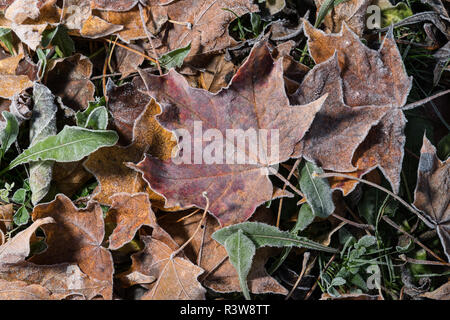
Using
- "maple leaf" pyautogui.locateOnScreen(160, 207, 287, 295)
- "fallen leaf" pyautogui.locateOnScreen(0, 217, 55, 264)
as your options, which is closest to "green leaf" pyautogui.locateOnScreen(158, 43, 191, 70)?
"maple leaf" pyautogui.locateOnScreen(160, 207, 287, 295)

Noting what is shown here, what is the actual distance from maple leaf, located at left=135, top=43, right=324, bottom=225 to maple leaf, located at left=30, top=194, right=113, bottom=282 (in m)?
0.24

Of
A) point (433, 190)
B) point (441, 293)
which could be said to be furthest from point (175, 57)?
point (441, 293)

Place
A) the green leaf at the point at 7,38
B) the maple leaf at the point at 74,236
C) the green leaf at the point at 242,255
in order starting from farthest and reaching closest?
the green leaf at the point at 7,38, the maple leaf at the point at 74,236, the green leaf at the point at 242,255

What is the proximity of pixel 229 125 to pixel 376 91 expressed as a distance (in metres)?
0.42

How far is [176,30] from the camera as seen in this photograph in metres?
1.42

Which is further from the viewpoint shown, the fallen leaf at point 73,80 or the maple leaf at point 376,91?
the fallen leaf at point 73,80

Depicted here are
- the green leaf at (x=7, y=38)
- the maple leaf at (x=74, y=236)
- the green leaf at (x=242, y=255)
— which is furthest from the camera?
the green leaf at (x=7, y=38)

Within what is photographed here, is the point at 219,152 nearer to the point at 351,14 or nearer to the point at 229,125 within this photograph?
the point at 229,125

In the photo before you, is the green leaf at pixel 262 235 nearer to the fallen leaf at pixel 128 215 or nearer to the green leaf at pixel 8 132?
the fallen leaf at pixel 128 215

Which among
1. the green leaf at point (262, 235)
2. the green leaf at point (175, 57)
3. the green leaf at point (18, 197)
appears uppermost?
the green leaf at point (175, 57)

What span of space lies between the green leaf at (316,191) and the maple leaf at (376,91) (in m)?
0.04

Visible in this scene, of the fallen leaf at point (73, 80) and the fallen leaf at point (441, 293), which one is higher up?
the fallen leaf at point (73, 80)

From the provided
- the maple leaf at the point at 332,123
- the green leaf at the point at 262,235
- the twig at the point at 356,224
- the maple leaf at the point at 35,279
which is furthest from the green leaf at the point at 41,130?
the twig at the point at 356,224

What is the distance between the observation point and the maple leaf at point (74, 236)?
1280mm
